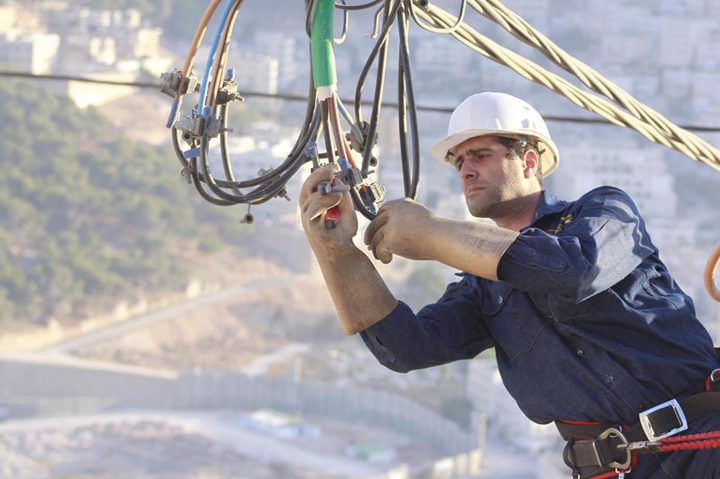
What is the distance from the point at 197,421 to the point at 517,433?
24.8 feet

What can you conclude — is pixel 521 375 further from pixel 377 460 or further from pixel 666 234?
pixel 666 234

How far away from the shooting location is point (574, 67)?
1996mm

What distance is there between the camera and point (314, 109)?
5.84ft

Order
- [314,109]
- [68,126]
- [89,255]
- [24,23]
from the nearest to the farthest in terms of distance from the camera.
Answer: [314,109], [89,255], [68,126], [24,23]

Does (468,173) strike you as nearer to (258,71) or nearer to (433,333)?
(433,333)

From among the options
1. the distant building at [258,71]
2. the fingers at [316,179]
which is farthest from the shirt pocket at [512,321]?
the distant building at [258,71]

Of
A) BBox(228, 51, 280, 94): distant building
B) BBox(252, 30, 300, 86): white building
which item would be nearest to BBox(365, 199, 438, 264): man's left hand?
BBox(228, 51, 280, 94): distant building

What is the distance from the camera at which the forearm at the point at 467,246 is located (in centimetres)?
167

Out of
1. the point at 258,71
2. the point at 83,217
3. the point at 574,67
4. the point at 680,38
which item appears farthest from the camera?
the point at 680,38

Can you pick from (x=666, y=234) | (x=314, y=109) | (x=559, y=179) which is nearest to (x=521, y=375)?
(x=314, y=109)

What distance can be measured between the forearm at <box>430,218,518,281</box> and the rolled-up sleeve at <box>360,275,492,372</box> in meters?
0.18

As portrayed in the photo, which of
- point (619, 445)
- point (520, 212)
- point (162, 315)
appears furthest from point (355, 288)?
point (162, 315)

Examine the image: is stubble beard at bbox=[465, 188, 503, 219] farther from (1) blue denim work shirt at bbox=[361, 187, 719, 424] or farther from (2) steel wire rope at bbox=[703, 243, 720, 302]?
(2) steel wire rope at bbox=[703, 243, 720, 302]

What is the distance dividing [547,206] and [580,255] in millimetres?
223
